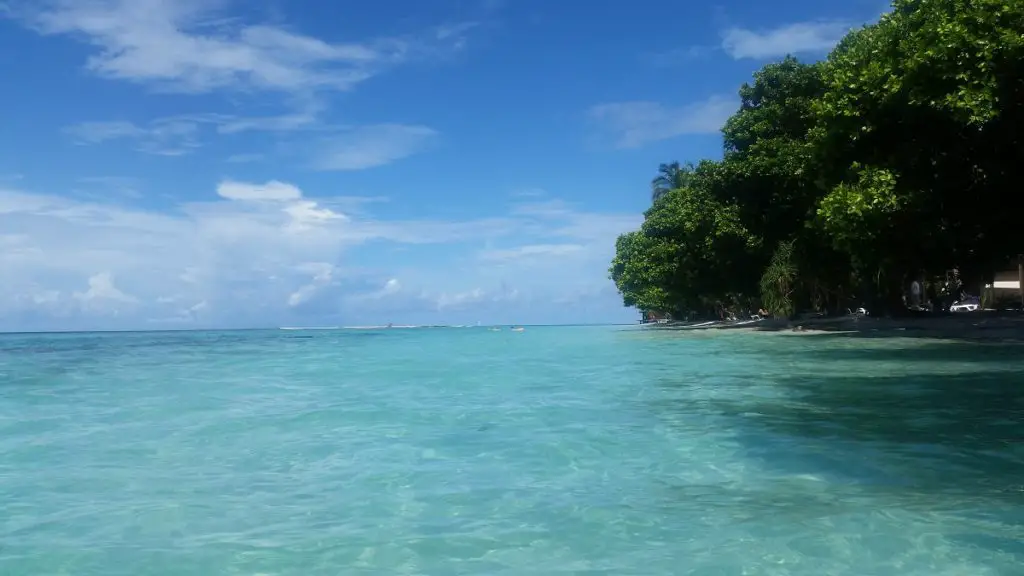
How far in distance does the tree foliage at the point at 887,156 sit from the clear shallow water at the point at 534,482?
537cm

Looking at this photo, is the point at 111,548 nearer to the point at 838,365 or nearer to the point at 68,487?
the point at 68,487

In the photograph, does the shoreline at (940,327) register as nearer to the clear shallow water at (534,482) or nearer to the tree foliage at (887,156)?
the tree foliage at (887,156)

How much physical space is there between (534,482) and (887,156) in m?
15.7

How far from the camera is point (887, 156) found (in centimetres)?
1889

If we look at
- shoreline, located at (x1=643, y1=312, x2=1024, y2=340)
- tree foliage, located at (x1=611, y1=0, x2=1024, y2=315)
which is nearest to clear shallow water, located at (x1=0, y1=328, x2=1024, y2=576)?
tree foliage, located at (x1=611, y1=0, x2=1024, y2=315)

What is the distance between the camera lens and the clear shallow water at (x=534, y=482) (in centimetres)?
482

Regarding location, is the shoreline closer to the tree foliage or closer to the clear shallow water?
the tree foliage

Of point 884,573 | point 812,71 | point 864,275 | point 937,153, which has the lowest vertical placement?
point 884,573

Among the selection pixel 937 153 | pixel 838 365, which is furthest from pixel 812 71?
pixel 838 365

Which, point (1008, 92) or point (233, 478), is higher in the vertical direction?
point (1008, 92)

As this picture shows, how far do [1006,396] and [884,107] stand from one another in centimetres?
844

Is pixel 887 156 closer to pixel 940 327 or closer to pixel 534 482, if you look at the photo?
pixel 940 327

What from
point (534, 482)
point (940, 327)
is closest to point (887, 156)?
point (940, 327)

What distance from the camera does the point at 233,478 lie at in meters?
7.31
